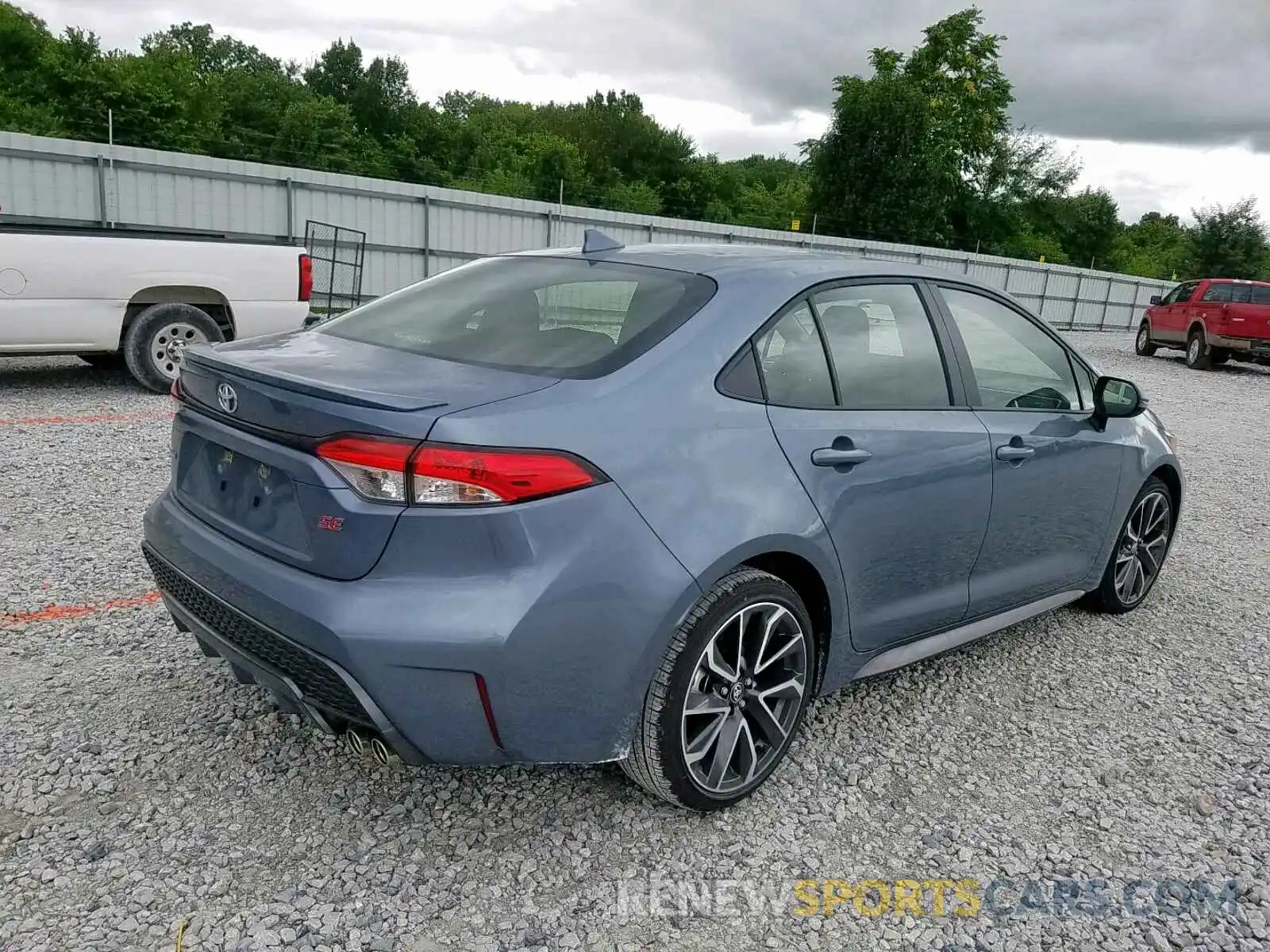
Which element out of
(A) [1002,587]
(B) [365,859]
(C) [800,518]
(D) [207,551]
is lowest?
(B) [365,859]

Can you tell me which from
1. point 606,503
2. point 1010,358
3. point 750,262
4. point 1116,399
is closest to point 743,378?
point 750,262

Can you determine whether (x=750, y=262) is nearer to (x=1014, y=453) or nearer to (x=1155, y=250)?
(x=1014, y=453)

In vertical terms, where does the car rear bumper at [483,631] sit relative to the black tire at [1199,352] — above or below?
above

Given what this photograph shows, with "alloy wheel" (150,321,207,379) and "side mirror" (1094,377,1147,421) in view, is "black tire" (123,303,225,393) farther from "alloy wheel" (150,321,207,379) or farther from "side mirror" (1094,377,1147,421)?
"side mirror" (1094,377,1147,421)

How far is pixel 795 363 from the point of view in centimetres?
298

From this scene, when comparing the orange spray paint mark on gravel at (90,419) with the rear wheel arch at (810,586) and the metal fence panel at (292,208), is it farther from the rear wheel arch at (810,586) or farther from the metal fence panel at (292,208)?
the rear wheel arch at (810,586)

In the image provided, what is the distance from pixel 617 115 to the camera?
238ft

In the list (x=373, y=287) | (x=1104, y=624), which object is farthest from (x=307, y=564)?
(x=373, y=287)

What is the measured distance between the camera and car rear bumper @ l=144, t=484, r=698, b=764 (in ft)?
7.47

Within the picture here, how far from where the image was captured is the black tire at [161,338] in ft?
27.7

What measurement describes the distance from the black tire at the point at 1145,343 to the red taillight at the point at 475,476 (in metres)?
23.1

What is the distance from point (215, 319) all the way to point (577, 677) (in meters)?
7.69

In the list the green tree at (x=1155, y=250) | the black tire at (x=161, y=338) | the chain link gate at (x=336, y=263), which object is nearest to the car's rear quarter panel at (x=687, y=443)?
the black tire at (x=161, y=338)

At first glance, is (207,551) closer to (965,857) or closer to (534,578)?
(534,578)
